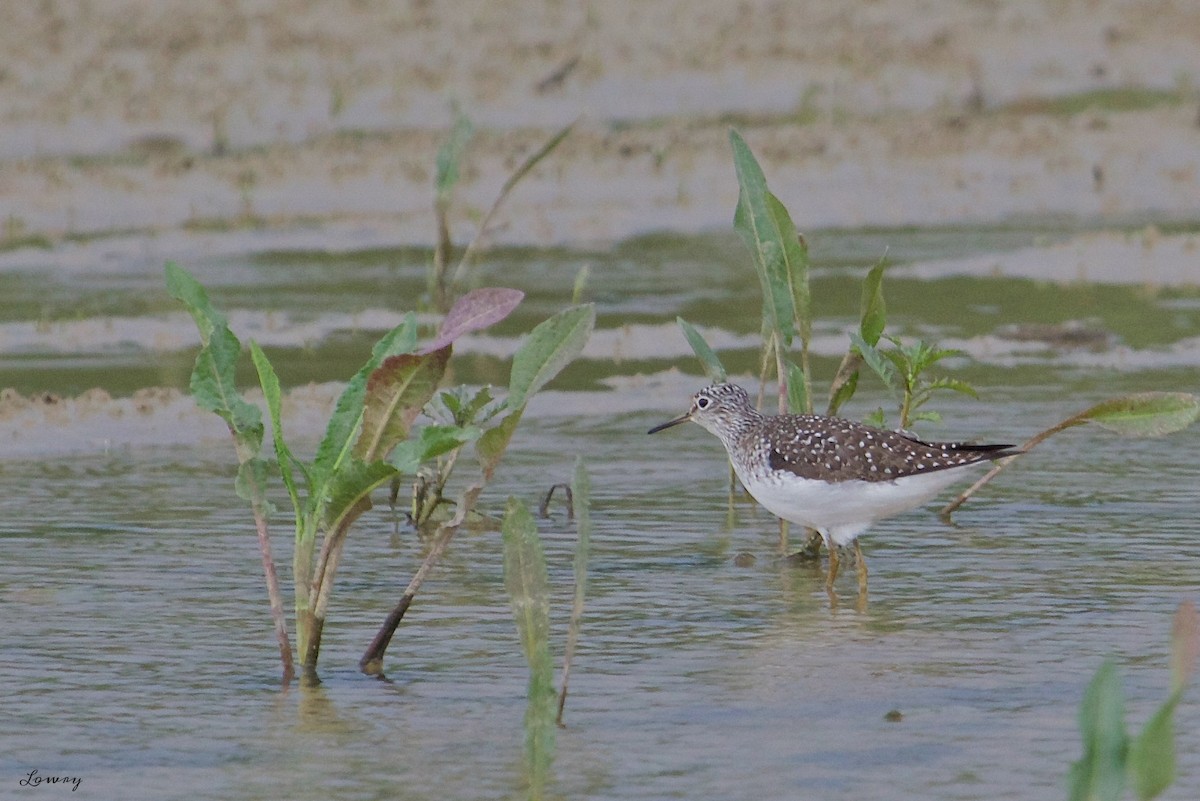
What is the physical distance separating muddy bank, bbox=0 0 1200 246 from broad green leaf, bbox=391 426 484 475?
411 inches

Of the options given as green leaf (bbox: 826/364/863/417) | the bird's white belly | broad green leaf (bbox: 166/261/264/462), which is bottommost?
the bird's white belly

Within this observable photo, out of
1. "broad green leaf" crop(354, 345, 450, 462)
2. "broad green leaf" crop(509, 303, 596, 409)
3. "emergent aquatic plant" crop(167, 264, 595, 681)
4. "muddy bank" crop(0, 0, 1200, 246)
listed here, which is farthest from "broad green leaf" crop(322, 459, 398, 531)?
"muddy bank" crop(0, 0, 1200, 246)

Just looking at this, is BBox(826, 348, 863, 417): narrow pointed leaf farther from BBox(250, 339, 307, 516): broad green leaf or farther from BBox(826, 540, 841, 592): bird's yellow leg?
BBox(250, 339, 307, 516): broad green leaf

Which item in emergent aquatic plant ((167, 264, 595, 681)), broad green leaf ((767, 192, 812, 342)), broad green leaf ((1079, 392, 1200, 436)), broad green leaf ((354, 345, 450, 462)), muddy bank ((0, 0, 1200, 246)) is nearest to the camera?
emergent aquatic plant ((167, 264, 595, 681))

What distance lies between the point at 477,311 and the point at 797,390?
2253 millimetres

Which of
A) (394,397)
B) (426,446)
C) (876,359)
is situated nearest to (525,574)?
(426,446)

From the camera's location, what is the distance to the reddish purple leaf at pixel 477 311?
5.77 meters

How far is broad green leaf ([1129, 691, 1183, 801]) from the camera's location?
13.3 feet

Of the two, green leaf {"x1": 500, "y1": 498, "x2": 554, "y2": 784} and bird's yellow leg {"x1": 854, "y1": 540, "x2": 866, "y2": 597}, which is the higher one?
green leaf {"x1": 500, "y1": 498, "x2": 554, "y2": 784}

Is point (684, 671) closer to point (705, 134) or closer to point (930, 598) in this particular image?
point (930, 598)

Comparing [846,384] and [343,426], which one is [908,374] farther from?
[343,426]

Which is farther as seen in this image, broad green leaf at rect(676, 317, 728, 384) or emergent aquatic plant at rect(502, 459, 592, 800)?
broad green leaf at rect(676, 317, 728, 384)

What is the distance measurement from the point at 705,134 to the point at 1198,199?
456 cm

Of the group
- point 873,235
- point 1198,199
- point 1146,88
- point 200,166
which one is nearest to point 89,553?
point 873,235
